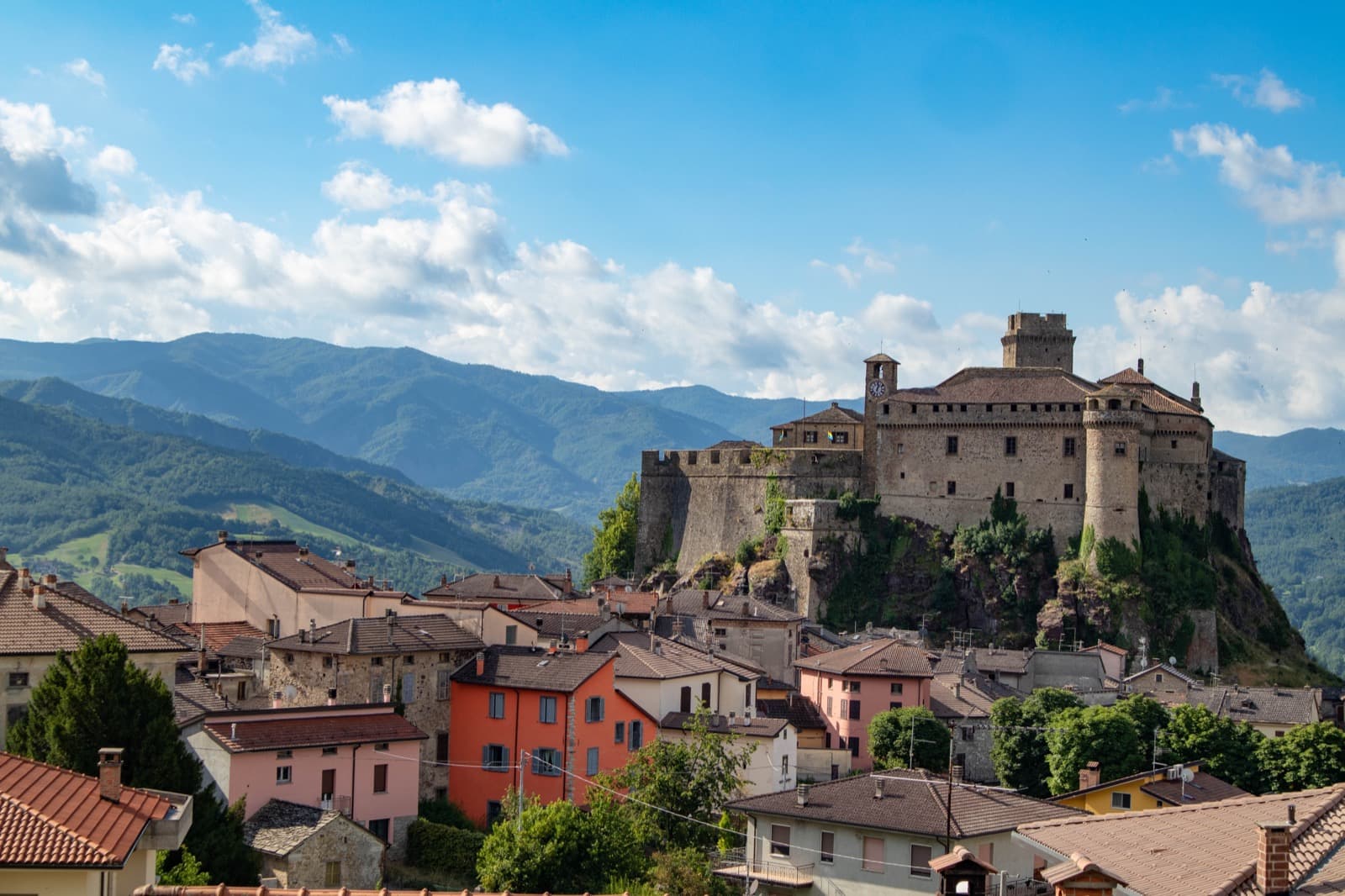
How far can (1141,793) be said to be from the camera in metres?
55.0

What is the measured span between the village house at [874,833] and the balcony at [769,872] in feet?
0.10

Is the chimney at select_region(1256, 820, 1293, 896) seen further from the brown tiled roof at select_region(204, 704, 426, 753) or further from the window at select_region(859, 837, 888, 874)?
the brown tiled roof at select_region(204, 704, 426, 753)

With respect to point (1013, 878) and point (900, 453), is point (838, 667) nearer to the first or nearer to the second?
point (900, 453)

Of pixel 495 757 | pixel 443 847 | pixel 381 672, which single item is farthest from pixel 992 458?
pixel 443 847

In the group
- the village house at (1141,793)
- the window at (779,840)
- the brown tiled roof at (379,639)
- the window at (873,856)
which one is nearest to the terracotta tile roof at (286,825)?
the brown tiled roof at (379,639)

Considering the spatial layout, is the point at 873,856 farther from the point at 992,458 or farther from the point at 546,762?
the point at 992,458

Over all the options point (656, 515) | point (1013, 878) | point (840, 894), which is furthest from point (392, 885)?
point (656, 515)

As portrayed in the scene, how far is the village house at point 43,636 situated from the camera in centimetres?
4375

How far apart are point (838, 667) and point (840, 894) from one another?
128 ft

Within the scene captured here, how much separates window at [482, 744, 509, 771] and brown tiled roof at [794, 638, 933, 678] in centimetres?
2554

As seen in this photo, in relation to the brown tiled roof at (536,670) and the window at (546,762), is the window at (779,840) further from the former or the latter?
the window at (546,762)

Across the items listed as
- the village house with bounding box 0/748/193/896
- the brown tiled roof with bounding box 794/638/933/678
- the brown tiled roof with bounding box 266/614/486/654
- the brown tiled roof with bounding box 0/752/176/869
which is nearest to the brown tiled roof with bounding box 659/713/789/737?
the brown tiled roof with bounding box 266/614/486/654

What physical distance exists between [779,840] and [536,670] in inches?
670

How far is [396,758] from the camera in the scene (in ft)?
160
